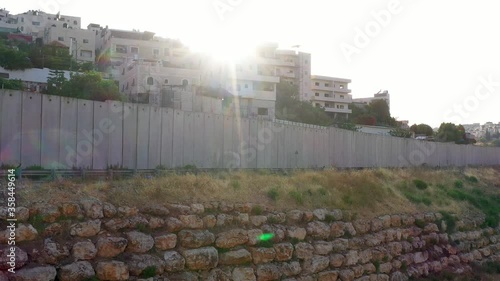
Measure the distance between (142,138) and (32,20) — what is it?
83.0m

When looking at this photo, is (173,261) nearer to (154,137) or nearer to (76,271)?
(76,271)

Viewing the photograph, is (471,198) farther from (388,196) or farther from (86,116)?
(86,116)

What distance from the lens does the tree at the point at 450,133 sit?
197 ft

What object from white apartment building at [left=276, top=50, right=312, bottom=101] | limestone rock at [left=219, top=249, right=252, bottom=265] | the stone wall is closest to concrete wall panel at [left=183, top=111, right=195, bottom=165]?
the stone wall

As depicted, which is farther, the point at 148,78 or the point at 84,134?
the point at 148,78

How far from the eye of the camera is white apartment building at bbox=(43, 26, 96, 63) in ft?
216

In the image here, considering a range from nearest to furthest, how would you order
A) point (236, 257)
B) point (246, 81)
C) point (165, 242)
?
point (165, 242) → point (236, 257) → point (246, 81)

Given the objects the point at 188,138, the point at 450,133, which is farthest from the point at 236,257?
the point at 450,133

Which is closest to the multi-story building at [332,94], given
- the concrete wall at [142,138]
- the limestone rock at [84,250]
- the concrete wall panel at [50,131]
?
the concrete wall at [142,138]

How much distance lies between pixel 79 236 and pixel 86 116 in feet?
18.9

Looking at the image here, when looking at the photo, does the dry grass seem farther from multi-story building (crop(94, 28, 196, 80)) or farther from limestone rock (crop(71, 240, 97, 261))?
multi-story building (crop(94, 28, 196, 80))

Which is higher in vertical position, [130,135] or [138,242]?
[130,135]

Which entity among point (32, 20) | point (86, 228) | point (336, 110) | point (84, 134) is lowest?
point (86, 228)

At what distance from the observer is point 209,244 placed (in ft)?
34.7
